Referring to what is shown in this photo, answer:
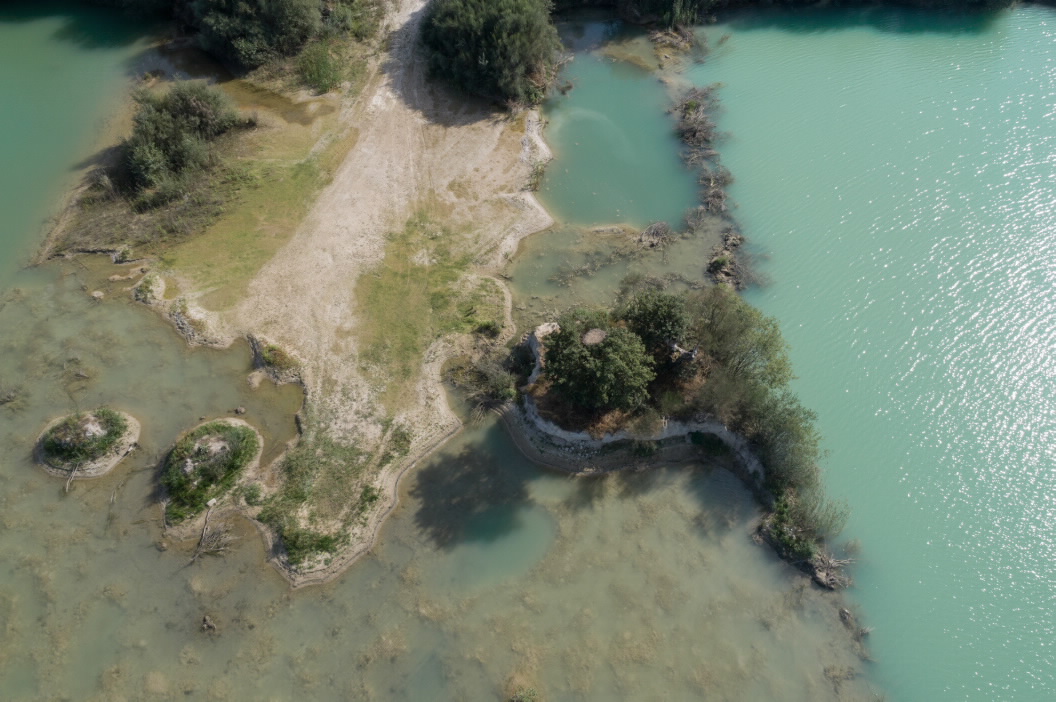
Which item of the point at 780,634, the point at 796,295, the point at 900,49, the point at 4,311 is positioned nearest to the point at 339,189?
the point at 4,311

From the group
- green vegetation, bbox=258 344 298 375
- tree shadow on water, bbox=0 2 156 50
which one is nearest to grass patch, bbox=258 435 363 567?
green vegetation, bbox=258 344 298 375

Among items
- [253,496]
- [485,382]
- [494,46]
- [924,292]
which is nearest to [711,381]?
[485,382]

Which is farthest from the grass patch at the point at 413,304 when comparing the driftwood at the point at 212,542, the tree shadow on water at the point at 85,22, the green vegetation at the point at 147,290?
the tree shadow on water at the point at 85,22

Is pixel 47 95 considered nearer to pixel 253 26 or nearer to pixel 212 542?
pixel 253 26

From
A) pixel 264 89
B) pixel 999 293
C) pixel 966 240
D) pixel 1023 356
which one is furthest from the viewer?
pixel 264 89

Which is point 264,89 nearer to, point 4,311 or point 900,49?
point 4,311

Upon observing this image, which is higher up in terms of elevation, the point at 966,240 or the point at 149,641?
the point at 966,240
